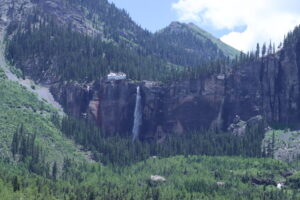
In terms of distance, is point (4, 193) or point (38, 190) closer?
point (4, 193)

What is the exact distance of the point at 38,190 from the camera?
7662 inches

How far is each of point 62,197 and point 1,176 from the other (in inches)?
722

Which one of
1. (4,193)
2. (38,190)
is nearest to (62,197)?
(38,190)

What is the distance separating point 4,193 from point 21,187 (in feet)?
39.2

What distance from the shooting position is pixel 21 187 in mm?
190875

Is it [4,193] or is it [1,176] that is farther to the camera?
[1,176]

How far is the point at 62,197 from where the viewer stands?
195 metres

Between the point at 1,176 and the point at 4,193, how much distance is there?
63.8ft

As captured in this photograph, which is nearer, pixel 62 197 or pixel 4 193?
pixel 4 193

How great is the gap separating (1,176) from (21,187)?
10.0 meters

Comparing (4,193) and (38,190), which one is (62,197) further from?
(4,193)

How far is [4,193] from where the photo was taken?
17912 cm

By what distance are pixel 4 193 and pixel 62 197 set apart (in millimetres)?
20630
